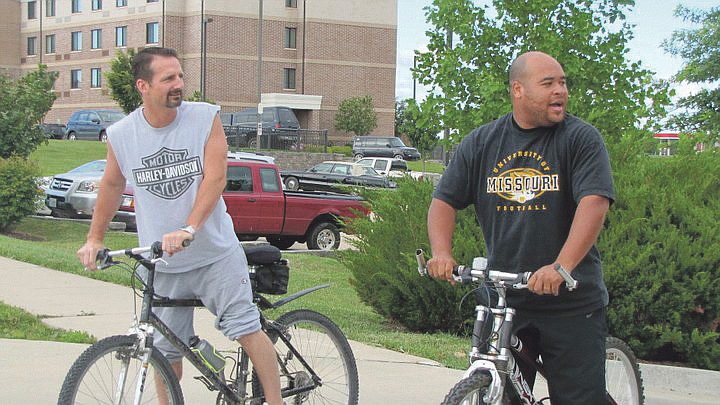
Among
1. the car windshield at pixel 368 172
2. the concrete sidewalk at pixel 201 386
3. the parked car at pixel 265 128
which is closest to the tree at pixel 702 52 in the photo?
the car windshield at pixel 368 172

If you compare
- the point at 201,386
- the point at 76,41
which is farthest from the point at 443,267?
the point at 76,41

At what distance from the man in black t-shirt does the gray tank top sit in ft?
3.51

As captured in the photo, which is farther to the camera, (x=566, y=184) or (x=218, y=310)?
(x=218, y=310)

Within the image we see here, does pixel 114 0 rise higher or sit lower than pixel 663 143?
higher

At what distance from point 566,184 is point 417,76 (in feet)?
28.5

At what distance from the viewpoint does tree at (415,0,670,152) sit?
1170 centimetres

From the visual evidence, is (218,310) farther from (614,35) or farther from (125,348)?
(614,35)

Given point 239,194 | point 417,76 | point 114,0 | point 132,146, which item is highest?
point 114,0

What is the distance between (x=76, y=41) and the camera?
7131cm

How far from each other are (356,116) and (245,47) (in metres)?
8.43

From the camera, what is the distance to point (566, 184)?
3.84 m

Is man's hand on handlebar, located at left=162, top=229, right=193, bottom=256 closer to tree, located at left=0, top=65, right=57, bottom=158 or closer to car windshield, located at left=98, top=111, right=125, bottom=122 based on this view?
tree, located at left=0, top=65, right=57, bottom=158

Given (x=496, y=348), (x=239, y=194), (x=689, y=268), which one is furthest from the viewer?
(x=239, y=194)

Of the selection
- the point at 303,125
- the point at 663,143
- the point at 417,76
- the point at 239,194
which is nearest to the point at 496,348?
the point at 663,143
